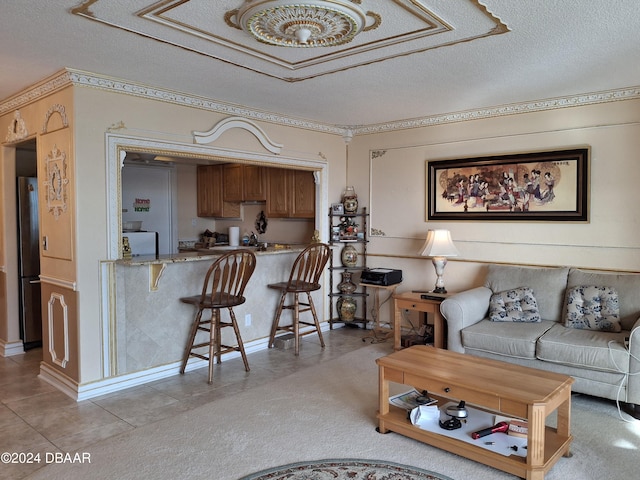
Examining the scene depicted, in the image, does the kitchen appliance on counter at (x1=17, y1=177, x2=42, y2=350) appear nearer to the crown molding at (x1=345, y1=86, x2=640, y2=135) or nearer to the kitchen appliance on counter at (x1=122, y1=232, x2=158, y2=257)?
the kitchen appliance on counter at (x1=122, y1=232, x2=158, y2=257)

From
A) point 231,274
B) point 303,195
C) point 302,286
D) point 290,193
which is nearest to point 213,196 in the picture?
point 290,193

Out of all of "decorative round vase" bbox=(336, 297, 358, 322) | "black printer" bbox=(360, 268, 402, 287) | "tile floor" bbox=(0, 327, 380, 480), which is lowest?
"tile floor" bbox=(0, 327, 380, 480)

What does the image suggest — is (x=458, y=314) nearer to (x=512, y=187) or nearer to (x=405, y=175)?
(x=512, y=187)

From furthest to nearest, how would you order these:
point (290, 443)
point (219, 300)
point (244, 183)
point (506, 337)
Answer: point (244, 183) < point (219, 300) < point (506, 337) < point (290, 443)

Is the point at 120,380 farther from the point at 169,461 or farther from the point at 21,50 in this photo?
the point at 21,50

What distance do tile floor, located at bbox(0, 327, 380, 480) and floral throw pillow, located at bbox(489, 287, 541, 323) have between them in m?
1.56

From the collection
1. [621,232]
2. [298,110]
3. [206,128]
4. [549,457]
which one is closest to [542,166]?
[621,232]

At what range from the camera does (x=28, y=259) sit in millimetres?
4906

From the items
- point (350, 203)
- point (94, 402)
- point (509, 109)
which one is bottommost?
point (94, 402)

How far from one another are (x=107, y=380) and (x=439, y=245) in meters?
3.19

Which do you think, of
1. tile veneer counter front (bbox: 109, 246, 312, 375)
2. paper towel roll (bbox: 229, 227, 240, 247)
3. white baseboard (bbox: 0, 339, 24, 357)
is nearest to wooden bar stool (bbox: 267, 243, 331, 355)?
tile veneer counter front (bbox: 109, 246, 312, 375)

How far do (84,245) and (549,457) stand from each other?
132 inches

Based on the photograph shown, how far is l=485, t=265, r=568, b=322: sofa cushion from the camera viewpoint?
420 cm

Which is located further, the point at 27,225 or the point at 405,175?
the point at 405,175
